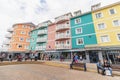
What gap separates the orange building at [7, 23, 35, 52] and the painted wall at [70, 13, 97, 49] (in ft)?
72.8

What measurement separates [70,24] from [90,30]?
6.45 metres

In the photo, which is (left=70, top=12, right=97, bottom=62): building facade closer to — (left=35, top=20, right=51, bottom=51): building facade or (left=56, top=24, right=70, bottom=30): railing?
(left=56, top=24, right=70, bottom=30): railing

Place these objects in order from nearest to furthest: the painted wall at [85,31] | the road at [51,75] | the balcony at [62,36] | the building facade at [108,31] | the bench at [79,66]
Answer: the road at [51,75] < the bench at [79,66] < the building facade at [108,31] < the painted wall at [85,31] < the balcony at [62,36]

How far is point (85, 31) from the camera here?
2377 centimetres

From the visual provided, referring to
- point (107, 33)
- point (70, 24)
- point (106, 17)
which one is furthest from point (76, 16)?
point (107, 33)

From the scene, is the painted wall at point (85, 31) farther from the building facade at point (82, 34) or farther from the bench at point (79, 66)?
the bench at point (79, 66)

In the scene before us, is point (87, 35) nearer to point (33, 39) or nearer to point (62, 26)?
point (62, 26)

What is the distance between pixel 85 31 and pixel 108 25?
16.7ft

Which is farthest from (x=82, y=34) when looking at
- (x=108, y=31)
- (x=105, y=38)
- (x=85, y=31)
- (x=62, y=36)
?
(x=108, y=31)

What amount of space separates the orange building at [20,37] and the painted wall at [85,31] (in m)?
22.2

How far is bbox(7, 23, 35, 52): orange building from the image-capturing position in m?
38.3

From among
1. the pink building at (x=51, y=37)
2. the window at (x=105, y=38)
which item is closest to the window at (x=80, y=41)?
the window at (x=105, y=38)

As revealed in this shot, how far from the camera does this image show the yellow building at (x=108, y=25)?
19766mm

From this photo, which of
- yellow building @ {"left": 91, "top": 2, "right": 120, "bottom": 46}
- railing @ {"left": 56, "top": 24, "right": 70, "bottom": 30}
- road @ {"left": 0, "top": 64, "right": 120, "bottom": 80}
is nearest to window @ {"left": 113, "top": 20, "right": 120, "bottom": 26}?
yellow building @ {"left": 91, "top": 2, "right": 120, "bottom": 46}
